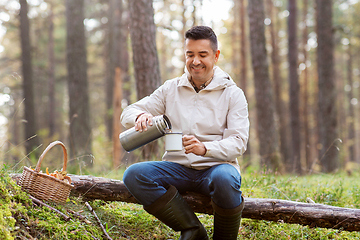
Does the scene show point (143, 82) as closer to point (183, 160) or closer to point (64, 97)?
point (183, 160)

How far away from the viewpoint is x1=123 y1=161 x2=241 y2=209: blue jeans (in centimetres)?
275

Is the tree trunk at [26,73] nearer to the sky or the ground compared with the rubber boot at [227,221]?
nearer to the sky

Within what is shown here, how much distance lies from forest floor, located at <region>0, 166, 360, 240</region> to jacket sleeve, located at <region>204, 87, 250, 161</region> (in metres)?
1.08

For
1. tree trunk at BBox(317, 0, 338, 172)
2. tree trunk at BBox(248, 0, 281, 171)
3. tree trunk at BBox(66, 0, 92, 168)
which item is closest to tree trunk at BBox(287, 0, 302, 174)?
tree trunk at BBox(317, 0, 338, 172)

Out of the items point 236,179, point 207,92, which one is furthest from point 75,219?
point 207,92

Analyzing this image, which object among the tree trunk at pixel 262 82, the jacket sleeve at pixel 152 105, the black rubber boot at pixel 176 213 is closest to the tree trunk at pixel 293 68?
the tree trunk at pixel 262 82

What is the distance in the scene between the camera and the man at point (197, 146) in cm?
281

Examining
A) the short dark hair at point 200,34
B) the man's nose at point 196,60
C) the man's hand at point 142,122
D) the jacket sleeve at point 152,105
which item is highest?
the short dark hair at point 200,34

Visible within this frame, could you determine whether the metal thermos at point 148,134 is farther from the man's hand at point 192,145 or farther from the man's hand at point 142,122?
the man's hand at point 192,145

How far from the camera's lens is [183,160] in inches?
123

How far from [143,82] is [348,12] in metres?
19.4

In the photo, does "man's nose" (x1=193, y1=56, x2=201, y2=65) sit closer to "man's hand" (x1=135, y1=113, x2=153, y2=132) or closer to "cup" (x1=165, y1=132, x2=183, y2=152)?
"man's hand" (x1=135, y1=113, x2=153, y2=132)

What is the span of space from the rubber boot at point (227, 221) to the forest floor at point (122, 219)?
494 mm

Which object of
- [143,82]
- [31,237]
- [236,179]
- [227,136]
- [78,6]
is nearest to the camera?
[31,237]
